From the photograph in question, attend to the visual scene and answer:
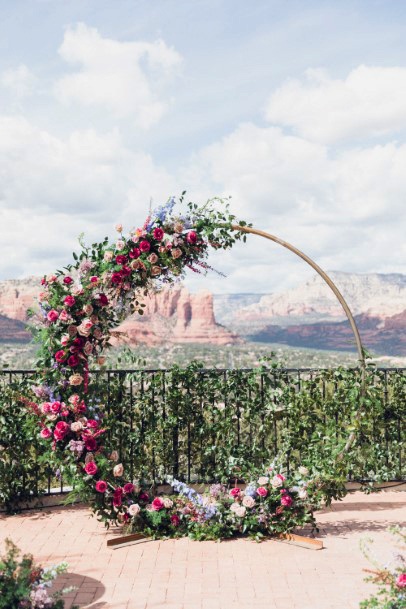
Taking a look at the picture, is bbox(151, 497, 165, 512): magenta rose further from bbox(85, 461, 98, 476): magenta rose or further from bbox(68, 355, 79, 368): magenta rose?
bbox(68, 355, 79, 368): magenta rose

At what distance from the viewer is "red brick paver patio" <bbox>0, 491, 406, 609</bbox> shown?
13.7ft

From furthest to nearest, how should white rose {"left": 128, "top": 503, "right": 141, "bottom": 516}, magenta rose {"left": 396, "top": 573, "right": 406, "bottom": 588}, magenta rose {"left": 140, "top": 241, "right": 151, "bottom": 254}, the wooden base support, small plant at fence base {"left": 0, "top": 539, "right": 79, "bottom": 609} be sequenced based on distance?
magenta rose {"left": 140, "top": 241, "right": 151, "bottom": 254}, white rose {"left": 128, "top": 503, "right": 141, "bottom": 516}, the wooden base support, small plant at fence base {"left": 0, "top": 539, "right": 79, "bottom": 609}, magenta rose {"left": 396, "top": 573, "right": 406, "bottom": 588}

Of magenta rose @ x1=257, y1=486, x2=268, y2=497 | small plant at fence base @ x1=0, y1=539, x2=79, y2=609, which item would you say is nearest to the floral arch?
magenta rose @ x1=257, y1=486, x2=268, y2=497

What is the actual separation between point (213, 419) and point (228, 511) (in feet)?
3.67

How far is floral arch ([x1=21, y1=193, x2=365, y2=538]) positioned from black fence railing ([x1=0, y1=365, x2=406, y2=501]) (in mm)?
626

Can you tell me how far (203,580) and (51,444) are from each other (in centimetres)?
185

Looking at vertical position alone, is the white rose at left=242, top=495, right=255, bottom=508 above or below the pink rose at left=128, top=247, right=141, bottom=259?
below

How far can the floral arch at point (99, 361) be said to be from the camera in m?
5.64

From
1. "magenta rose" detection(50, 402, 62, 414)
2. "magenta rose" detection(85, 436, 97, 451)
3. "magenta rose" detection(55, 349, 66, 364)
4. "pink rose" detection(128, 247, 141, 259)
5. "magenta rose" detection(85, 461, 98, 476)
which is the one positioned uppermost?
"pink rose" detection(128, 247, 141, 259)

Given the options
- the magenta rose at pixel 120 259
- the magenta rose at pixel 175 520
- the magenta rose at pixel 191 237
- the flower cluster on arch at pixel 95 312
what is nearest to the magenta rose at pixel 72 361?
the flower cluster on arch at pixel 95 312

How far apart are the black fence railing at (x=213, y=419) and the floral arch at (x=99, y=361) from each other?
2.05 ft

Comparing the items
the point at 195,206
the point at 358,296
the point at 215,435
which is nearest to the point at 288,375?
the point at 215,435

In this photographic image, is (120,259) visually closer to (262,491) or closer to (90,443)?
(90,443)

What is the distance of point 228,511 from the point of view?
569cm
